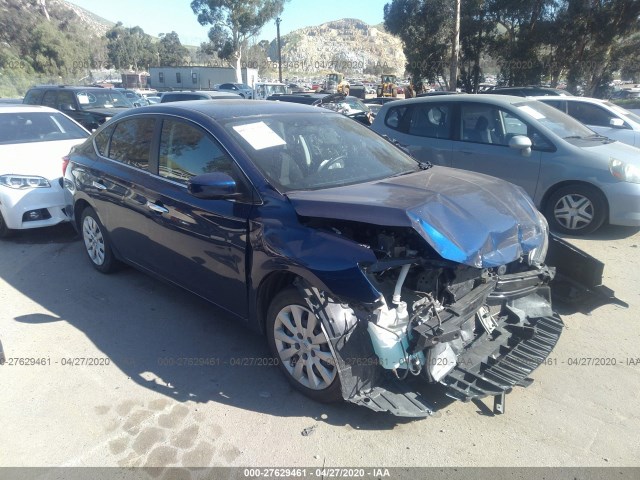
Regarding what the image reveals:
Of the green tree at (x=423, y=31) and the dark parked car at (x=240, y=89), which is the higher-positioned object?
the green tree at (x=423, y=31)

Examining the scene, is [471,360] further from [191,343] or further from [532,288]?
[191,343]

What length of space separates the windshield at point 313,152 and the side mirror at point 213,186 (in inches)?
10.1

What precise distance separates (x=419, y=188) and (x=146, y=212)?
88.1 inches

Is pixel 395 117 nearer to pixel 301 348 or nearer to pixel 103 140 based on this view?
pixel 103 140

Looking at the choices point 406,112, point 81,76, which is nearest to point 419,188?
point 406,112

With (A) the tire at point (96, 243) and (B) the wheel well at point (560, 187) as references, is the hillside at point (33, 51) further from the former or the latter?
(B) the wheel well at point (560, 187)

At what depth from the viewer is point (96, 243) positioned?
5.14 m

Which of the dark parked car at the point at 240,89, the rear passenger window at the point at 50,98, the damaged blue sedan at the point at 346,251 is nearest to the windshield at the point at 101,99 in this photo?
the rear passenger window at the point at 50,98

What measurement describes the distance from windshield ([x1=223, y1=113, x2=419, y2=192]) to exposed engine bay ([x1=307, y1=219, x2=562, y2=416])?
0.58 meters

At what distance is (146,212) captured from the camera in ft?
13.6

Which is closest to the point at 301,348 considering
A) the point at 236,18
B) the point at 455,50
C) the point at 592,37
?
the point at 455,50

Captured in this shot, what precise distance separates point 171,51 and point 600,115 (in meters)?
86.1

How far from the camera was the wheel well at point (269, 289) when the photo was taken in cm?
314

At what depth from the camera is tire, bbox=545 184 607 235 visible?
610 cm
